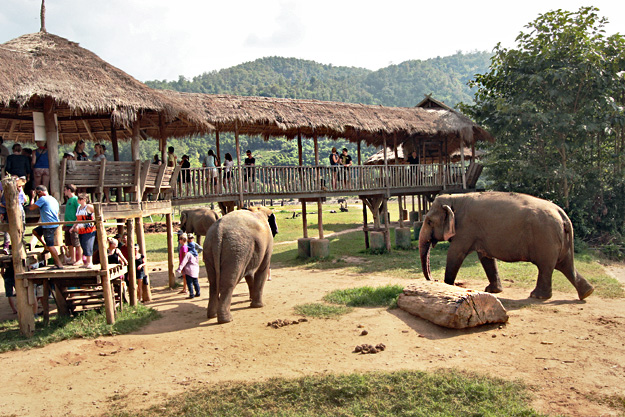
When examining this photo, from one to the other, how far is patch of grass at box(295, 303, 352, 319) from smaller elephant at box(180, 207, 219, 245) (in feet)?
25.8

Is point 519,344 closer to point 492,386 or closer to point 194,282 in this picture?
point 492,386

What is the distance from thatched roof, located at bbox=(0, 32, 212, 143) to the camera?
30.5ft

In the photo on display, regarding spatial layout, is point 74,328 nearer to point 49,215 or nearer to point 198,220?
point 49,215

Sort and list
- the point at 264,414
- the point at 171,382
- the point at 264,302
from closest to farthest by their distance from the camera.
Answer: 1. the point at 264,414
2. the point at 171,382
3. the point at 264,302

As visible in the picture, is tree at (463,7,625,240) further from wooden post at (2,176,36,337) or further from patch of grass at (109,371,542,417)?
wooden post at (2,176,36,337)

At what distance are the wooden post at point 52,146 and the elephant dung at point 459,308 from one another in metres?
7.18

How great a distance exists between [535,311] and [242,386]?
5.45 metres

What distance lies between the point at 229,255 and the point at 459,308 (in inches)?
158

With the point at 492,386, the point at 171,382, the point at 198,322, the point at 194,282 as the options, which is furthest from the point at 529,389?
the point at 194,282

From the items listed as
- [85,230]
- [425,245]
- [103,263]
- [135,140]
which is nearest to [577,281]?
[425,245]

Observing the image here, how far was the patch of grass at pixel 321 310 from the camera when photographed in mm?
8758

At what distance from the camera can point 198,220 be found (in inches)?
655

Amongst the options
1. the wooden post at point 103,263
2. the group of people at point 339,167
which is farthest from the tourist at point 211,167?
the wooden post at point 103,263

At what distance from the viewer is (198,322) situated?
28.7ft
